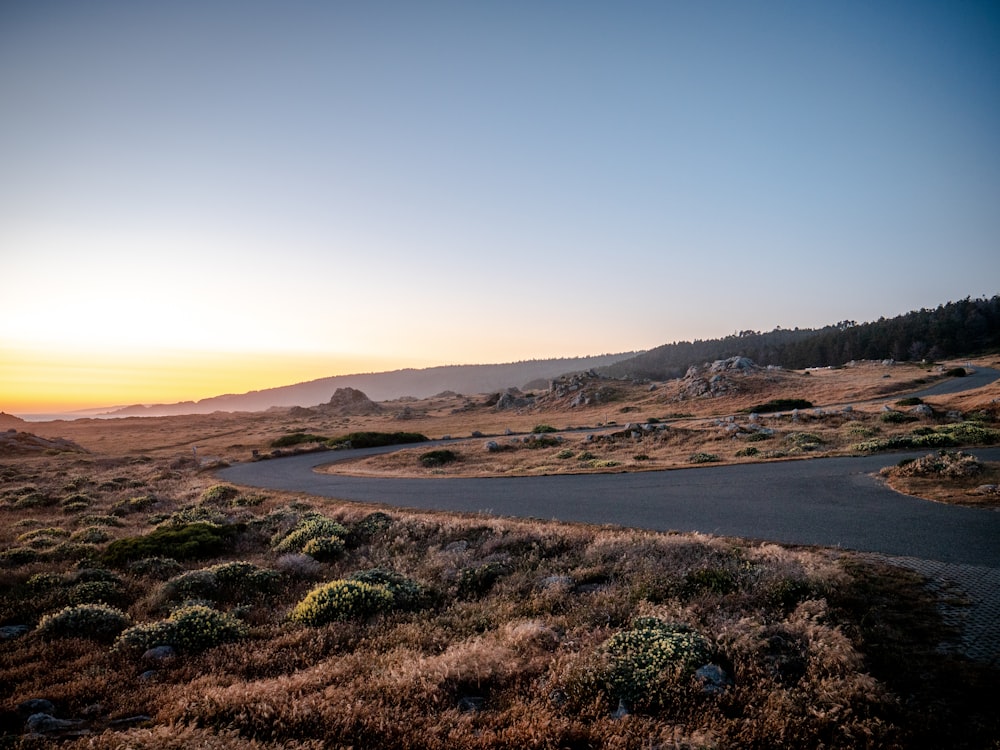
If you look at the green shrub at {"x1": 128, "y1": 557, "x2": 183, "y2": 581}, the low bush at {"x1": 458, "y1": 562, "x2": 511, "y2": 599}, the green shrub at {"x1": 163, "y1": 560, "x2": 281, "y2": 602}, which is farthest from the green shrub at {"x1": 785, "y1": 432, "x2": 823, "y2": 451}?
the green shrub at {"x1": 128, "y1": 557, "x2": 183, "y2": 581}

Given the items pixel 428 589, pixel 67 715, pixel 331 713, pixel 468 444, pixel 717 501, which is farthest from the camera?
pixel 468 444

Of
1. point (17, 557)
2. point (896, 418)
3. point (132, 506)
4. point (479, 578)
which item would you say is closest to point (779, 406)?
point (896, 418)

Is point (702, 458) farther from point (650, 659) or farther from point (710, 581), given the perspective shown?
point (650, 659)

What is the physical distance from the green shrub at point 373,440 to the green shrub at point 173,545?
3204 centimetres

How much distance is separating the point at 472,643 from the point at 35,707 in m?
5.42

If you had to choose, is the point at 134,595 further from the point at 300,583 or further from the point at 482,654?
the point at 482,654

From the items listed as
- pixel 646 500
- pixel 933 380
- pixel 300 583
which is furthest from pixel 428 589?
pixel 933 380

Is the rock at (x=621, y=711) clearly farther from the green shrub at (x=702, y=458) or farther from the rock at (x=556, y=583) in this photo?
the green shrub at (x=702, y=458)

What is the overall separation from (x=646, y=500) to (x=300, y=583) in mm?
11269

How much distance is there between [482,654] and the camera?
6.74 metres

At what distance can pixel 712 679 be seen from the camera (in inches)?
237

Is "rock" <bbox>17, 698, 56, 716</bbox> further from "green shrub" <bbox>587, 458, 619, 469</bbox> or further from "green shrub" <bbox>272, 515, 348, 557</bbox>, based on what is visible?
"green shrub" <bbox>587, 458, 619, 469</bbox>

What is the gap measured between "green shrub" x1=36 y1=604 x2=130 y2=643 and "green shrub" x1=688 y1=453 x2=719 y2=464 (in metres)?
23.0

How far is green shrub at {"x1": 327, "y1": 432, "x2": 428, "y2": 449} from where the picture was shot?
47.2m
